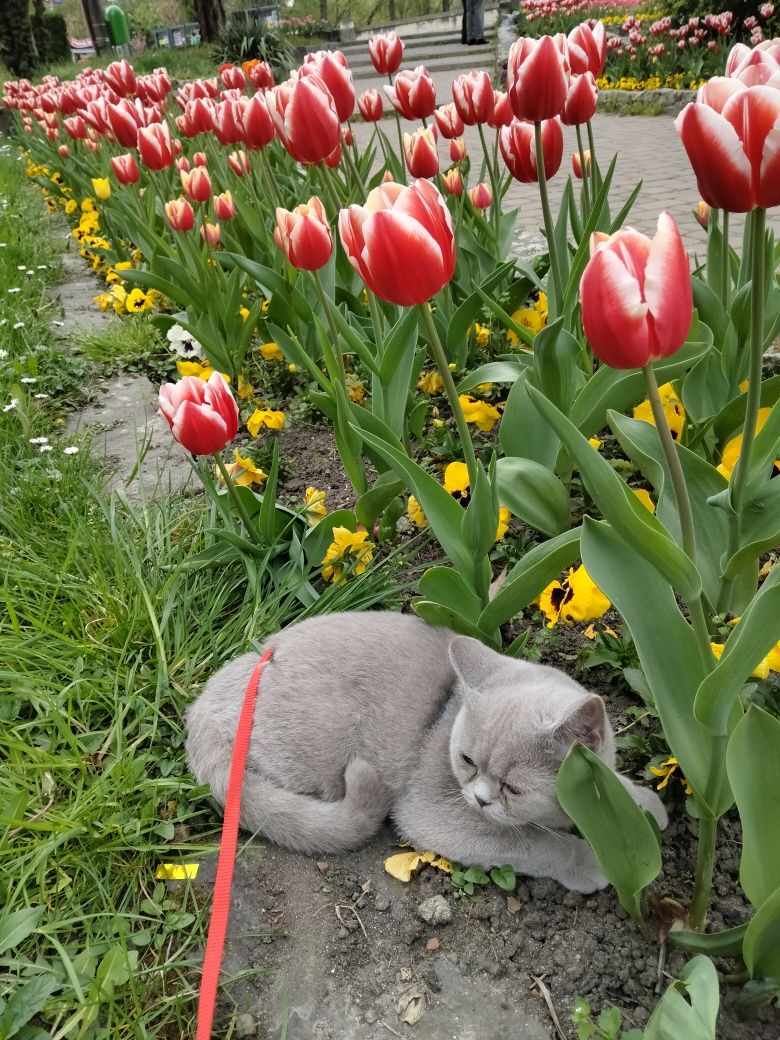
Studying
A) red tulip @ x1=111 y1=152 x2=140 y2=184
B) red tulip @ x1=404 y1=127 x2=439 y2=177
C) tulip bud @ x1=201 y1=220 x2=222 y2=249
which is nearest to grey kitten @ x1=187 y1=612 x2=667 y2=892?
red tulip @ x1=404 y1=127 x2=439 y2=177

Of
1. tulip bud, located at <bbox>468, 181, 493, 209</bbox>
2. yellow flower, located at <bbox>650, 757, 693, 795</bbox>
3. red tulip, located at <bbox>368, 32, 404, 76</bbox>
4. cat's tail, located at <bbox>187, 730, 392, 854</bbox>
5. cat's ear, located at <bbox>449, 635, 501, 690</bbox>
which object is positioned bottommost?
cat's tail, located at <bbox>187, 730, 392, 854</bbox>

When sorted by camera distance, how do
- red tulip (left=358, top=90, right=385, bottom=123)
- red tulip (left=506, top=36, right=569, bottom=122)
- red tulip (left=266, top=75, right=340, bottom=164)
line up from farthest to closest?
red tulip (left=358, top=90, right=385, bottom=123) → red tulip (left=266, top=75, right=340, bottom=164) → red tulip (left=506, top=36, right=569, bottom=122)

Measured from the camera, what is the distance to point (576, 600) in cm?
198

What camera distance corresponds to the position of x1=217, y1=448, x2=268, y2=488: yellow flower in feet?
9.00

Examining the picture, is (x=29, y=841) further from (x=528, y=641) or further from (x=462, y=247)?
(x=462, y=247)

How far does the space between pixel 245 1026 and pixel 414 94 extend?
9.12 feet

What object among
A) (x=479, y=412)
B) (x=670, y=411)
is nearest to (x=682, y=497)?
(x=670, y=411)

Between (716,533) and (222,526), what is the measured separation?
5.19 ft

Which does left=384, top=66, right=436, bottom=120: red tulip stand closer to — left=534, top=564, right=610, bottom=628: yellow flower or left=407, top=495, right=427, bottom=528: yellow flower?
left=407, top=495, right=427, bottom=528: yellow flower

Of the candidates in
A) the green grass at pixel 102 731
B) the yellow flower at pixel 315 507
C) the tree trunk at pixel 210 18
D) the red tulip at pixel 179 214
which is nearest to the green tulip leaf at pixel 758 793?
the green grass at pixel 102 731

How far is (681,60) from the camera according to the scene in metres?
9.84

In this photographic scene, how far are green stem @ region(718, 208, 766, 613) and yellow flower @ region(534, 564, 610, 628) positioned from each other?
0.29 m

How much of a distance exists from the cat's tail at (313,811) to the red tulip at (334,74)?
6.40 feet

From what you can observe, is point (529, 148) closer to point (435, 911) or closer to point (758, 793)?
point (758, 793)
